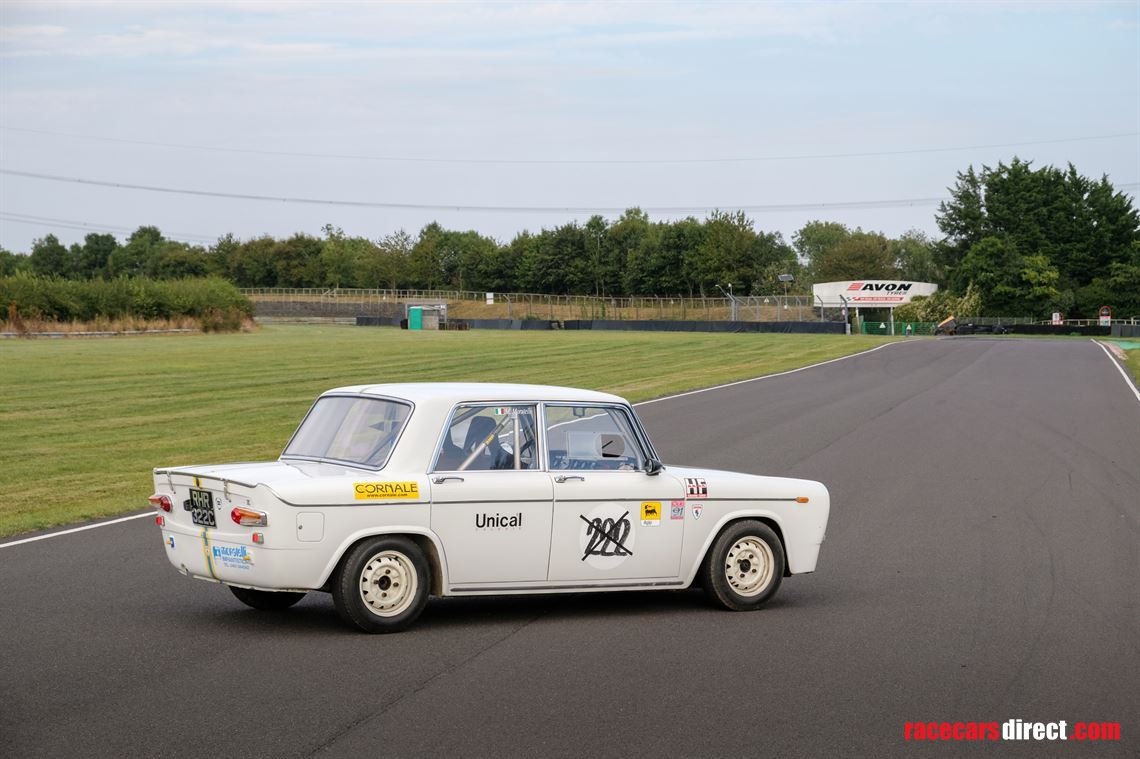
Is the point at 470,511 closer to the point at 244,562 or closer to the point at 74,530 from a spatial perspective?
the point at 244,562

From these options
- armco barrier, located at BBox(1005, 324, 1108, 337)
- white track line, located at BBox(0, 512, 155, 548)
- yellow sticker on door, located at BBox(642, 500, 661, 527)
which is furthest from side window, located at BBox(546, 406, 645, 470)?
armco barrier, located at BBox(1005, 324, 1108, 337)

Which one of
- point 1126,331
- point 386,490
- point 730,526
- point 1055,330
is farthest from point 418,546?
point 1055,330

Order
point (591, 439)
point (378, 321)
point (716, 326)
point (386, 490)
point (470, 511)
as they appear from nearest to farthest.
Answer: point (386, 490) → point (470, 511) → point (591, 439) → point (716, 326) → point (378, 321)

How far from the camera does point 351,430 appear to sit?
27.0 feet

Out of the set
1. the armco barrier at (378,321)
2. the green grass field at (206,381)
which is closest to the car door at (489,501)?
the green grass field at (206,381)

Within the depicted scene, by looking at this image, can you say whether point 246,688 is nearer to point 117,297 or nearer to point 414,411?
point 414,411

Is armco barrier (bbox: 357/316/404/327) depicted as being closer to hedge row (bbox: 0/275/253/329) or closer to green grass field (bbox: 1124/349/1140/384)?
hedge row (bbox: 0/275/253/329)

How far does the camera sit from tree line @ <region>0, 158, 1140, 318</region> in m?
112

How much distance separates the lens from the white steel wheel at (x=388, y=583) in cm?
744

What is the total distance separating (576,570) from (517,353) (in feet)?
131

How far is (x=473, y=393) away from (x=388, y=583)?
1.34 m

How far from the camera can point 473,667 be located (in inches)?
269

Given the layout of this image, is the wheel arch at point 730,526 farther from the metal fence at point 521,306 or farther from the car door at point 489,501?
the metal fence at point 521,306

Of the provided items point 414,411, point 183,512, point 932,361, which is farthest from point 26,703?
point 932,361
